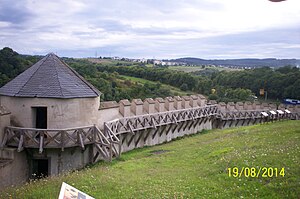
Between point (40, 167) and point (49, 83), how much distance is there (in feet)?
12.9

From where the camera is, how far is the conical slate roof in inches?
634

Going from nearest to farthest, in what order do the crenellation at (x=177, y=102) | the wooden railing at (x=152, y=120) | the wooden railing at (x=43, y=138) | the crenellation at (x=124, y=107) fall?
1. the wooden railing at (x=43, y=138)
2. the wooden railing at (x=152, y=120)
3. the crenellation at (x=124, y=107)
4. the crenellation at (x=177, y=102)

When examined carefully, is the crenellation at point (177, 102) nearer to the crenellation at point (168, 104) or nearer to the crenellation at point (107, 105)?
the crenellation at point (168, 104)

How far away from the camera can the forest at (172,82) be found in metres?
38.0

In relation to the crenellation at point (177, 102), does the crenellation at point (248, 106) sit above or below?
below

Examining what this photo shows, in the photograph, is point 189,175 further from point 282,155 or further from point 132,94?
point 132,94

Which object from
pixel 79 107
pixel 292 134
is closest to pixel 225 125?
pixel 292 134

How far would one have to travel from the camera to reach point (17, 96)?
632 inches

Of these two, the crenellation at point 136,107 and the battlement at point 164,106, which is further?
the crenellation at point 136,107

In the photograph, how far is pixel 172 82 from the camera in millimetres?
78562
